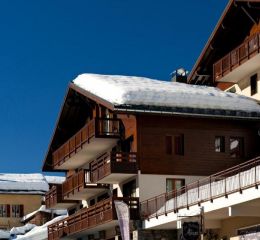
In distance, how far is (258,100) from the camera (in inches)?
1426

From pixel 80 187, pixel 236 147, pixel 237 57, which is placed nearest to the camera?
pixel 236 147

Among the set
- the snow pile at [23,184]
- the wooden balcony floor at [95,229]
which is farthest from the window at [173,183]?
the snow pile at [23,184]

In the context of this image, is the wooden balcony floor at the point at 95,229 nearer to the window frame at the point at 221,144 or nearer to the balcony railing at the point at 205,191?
the balcony railing at the point at 205,191

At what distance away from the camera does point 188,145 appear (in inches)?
1369

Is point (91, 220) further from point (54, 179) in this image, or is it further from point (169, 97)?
point (54, 179)

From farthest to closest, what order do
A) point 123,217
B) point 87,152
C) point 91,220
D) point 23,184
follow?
1. point 23,184
2. point 87,152
3. point 91,220
4. point 123,217

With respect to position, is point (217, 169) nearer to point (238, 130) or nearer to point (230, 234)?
point (238, 130)

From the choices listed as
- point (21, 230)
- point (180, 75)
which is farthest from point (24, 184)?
point (180, 75)

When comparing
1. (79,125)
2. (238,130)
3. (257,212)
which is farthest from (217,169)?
(79,125)

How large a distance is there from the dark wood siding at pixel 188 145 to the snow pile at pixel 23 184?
133ft

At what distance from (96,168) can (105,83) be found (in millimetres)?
4213

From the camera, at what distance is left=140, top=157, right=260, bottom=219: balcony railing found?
25.5 m

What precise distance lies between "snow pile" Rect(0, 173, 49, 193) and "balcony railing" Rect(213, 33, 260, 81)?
38191 mm

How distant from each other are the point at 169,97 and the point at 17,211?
41.1m
